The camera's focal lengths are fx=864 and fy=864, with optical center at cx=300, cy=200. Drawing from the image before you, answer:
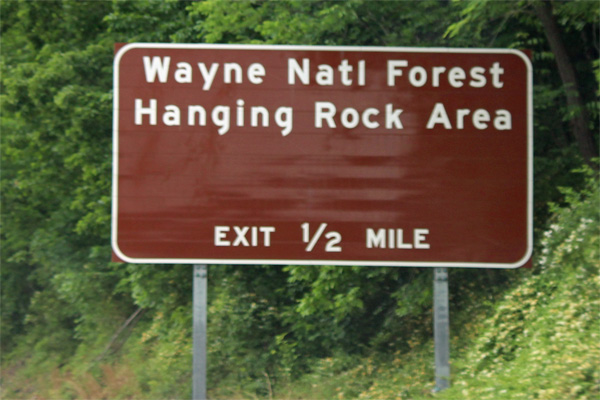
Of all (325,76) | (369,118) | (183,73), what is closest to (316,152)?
(369,118)

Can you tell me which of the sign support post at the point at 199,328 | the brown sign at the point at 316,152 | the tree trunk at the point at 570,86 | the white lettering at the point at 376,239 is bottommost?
the sign support post at the point at 199,328

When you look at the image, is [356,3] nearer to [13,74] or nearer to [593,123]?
[593,123]

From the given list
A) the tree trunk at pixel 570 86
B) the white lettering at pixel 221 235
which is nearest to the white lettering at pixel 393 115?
the white lettering at pixel 221 235

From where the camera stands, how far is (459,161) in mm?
7703

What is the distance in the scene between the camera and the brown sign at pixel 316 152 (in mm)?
7648

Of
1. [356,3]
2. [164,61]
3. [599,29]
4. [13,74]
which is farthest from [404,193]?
[13,74]

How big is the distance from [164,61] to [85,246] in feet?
45.9

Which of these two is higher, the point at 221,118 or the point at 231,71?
the point at 231,71

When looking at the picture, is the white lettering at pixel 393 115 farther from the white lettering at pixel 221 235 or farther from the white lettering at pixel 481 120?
the white lettering at pixel 221 235

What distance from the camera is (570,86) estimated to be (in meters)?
10.6

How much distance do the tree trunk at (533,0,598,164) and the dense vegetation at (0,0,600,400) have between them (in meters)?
0.03

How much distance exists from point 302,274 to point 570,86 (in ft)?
13.4

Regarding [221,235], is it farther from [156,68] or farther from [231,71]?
[156,68]

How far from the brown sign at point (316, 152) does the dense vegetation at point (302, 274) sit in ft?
4.88
